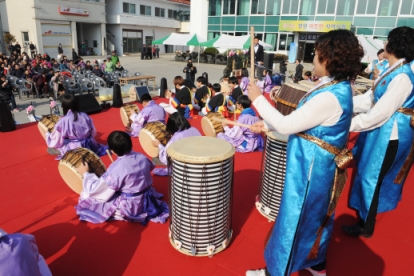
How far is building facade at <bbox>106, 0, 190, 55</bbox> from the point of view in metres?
28.0

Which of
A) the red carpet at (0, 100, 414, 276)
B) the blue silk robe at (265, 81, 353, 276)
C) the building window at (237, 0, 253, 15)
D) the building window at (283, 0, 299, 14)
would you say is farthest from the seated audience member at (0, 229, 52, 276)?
the building window at (237, 0, 253, 15)

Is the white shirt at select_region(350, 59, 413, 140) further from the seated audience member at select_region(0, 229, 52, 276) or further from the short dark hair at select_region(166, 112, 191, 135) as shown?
the seated audience member at select_region(0, 229, 52, 276)

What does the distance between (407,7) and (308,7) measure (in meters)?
6.71

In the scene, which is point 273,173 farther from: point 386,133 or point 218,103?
point 218,103

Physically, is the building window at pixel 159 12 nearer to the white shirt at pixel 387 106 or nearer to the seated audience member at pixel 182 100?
the seated audience member at pixel 182 100

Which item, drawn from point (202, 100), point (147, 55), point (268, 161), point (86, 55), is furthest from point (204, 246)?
point (86, 55)

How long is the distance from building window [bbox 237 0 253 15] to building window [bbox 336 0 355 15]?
749 centimetres

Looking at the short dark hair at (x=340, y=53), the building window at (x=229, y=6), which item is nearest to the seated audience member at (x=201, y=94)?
the short dark hair at (x=340, y=53)

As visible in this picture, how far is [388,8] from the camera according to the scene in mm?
20688

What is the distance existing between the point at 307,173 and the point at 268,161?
1.29 meters

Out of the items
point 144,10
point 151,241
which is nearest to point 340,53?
point 151,241

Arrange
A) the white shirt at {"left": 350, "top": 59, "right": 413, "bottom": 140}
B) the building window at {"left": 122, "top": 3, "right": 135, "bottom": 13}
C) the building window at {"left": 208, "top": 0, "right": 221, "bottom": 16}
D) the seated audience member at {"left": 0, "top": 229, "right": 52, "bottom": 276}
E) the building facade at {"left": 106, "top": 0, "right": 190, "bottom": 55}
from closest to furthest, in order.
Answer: the seated audience member at {"left": 0, "top": 229, "right": 52, "bottom": 276} < the white shirt at {"left": 350, "top": 59, "right": 413, "bottom": 140} < the building window at {"left": 208, "top": 0, "right": 221, "bottom": 16} < the building facade at {"left": 106, "top": 0, "right": 190, "bottom": 55} < the building window at {"left": 122, "top": 3, "right": 135, "bottom": 13}

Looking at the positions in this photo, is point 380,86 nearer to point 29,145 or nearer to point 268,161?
point 268,161

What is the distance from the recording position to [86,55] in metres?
25.9
